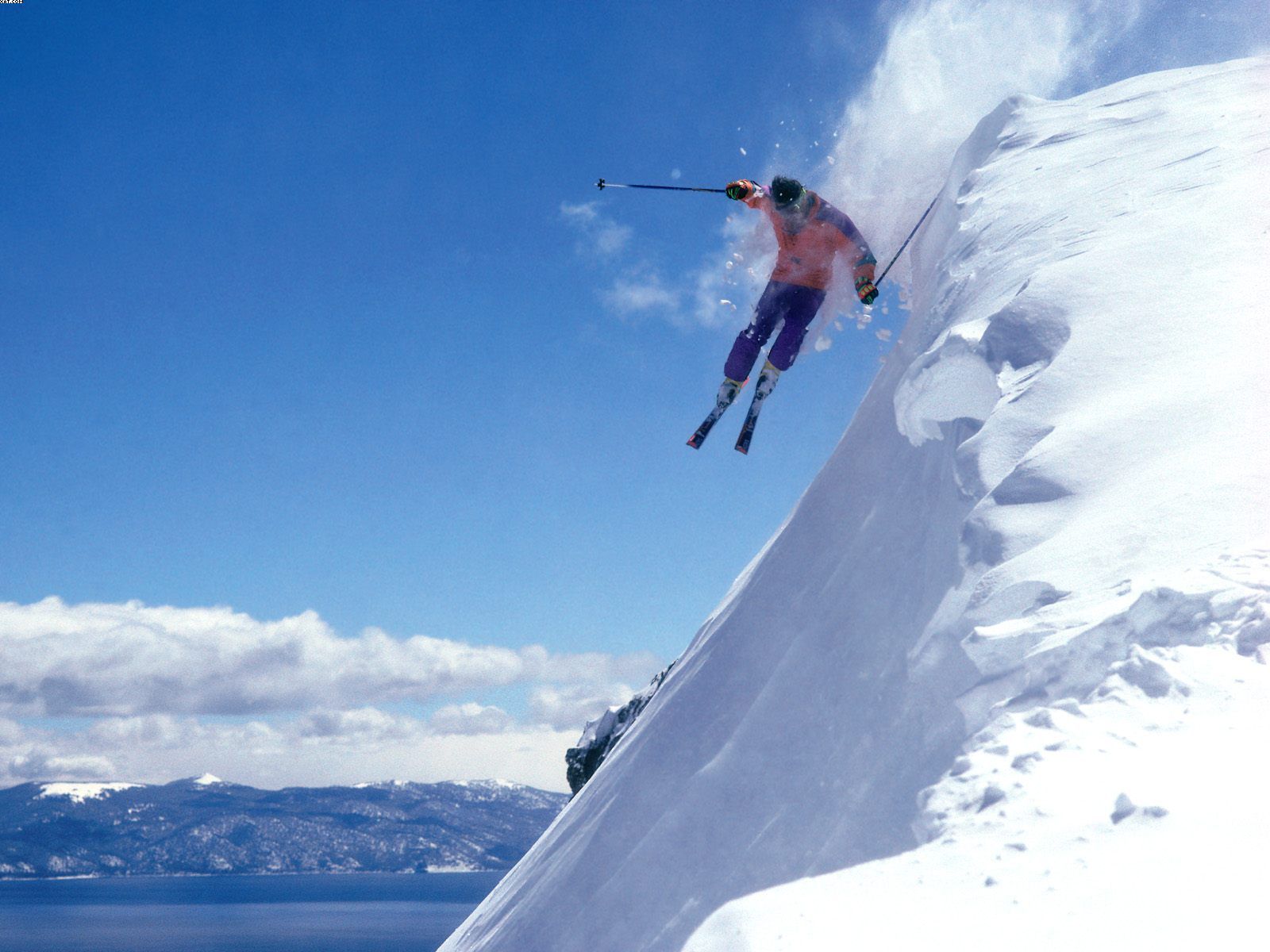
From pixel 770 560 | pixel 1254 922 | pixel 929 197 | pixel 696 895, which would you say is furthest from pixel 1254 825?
pixel 929 197

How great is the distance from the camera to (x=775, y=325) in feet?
35.6

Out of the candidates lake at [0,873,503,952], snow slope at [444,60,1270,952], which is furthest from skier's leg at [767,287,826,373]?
lake at [0,873,503,952]

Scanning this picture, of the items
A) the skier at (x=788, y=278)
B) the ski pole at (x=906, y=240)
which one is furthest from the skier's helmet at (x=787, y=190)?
the ski pole at (x=906, y=240)

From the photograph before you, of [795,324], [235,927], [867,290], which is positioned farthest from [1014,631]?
[235,927]

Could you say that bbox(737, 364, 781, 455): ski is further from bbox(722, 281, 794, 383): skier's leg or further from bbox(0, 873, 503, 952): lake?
bbox(0, 873, 503, 952): lake

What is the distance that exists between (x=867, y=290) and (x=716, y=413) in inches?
87.7

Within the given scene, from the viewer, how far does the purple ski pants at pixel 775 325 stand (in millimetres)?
10594

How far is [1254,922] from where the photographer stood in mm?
2506

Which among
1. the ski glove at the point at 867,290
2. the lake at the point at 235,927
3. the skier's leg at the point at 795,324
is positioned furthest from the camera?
the lake at the point at 235,927

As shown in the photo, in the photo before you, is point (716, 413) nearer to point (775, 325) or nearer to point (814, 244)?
point (775, 325)

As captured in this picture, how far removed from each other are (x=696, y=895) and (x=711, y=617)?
419 centimetres

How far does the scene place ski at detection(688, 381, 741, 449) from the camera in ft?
35.5

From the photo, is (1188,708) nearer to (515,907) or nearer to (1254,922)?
(1254,922)

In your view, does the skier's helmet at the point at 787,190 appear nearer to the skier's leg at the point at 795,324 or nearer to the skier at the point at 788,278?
the skier at the point at 788,278
